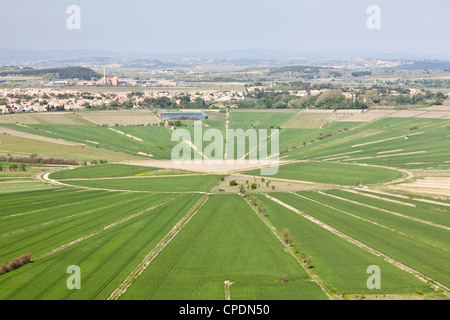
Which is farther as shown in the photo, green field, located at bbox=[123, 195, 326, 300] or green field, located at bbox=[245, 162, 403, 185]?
green field, located at bbox=[245, 162, 403, 185]

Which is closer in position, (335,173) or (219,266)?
(219,266)

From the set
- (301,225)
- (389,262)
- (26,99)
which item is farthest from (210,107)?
(389,262)

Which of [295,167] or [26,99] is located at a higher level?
[26,99]

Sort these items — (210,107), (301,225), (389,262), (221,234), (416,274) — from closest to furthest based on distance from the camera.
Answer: (416,274) → (389,262) → (221,234) → (301,225) → (210,107)

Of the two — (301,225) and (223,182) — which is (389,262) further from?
(223,182)

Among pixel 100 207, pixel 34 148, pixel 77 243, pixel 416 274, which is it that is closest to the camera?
pixel 416 274

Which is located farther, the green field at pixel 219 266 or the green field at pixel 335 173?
the green field at pixel 335 173

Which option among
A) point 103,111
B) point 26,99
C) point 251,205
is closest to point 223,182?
point 251,205

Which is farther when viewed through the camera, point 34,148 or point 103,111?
point 103,111
